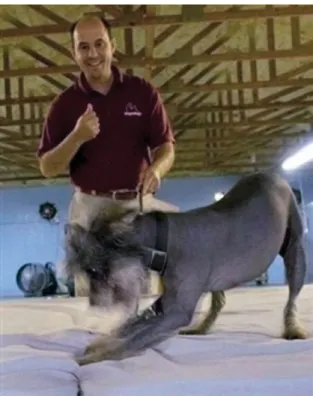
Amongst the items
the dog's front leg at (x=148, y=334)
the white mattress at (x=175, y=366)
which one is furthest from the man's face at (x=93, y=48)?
the dog's front leg at (x=148, y=334)

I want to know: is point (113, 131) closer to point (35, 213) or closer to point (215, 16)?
point (215, 16)

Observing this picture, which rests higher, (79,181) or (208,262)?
(79,181)

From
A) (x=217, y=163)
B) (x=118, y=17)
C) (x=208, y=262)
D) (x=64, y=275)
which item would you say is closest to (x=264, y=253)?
(x=208, y=262)

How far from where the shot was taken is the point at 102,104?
1863 millimetres

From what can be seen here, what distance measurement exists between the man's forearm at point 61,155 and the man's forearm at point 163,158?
0.69 ft

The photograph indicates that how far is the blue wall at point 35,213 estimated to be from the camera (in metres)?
11.7

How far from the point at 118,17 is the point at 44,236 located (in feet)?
25.9

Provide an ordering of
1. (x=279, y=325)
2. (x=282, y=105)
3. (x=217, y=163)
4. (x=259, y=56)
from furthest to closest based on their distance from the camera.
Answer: (x=217, y=163) → (x=282, y=105) → (x=259, y=56) → (x=279, y=325)

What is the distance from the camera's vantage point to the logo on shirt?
1.86 m

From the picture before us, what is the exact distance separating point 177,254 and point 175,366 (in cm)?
23

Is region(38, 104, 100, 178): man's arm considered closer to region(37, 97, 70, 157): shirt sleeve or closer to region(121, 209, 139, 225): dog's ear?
region(37, 97, 70, 157): shirt sleeve

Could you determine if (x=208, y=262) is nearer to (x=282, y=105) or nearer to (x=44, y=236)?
(x=282, y=105)

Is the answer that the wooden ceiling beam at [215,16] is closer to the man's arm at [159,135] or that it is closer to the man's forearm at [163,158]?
the man's arm at [159,135]

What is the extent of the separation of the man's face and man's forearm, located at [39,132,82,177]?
0.33 metres
